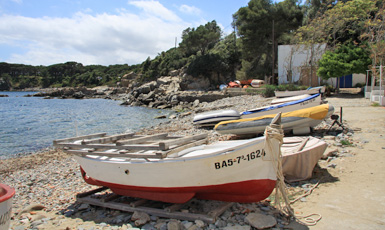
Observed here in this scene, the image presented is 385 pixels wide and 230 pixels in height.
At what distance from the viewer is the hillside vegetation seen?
898 inches

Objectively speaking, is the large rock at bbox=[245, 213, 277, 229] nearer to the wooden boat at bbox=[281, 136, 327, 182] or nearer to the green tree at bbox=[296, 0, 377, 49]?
the wooden boat at bbox=[281, 136, 327, 182]

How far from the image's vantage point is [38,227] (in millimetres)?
5062

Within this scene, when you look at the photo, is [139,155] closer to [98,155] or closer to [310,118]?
[98,155]

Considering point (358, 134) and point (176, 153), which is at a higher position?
point (176, 153)

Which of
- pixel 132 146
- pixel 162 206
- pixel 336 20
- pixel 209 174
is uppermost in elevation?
pixel 336 20

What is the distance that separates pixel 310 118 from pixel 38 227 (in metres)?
8.68

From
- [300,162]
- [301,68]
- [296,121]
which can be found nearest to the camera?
[300,162]

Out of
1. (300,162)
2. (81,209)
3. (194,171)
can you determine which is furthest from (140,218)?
(300,162)

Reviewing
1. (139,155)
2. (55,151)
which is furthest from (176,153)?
(55,151)

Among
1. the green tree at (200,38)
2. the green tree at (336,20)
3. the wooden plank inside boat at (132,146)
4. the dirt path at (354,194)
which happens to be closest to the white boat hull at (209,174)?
the wooden plank inside boat at (132,146)

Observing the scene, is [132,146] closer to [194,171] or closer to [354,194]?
[194,171]

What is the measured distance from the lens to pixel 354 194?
540 centimetres

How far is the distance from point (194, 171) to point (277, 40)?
38.8m

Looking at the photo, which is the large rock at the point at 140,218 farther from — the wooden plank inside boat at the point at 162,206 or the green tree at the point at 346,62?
the green tree at the point at 346,62
